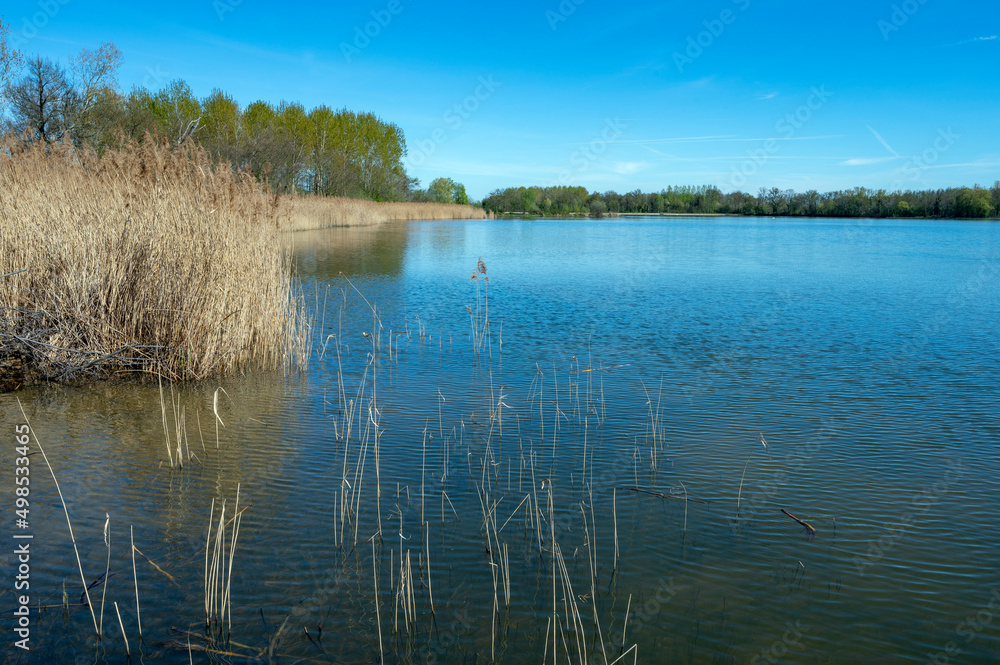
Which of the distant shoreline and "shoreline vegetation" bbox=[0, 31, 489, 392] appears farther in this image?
the distant shoreline

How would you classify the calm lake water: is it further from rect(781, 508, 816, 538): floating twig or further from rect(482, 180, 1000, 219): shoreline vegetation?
rect(482, 180, 1000, 219): shoreline vegetation

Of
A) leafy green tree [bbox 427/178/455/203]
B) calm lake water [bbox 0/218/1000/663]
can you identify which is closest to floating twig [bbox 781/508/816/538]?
calm lake water [bbox 0/218/1000/663]

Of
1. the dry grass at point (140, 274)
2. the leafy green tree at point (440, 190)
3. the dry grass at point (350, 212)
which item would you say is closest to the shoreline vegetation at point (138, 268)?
the dry grass at point (140, 274)

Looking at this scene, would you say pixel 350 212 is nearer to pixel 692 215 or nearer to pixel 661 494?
pixel 661 494

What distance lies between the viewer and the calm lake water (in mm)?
2848

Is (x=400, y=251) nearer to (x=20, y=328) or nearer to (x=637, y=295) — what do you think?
(x=637, y=295)

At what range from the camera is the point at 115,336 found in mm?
6328

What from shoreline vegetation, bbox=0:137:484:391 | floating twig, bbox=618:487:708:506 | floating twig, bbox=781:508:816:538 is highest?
shoreline vegetation, bbox=0:137:484:391

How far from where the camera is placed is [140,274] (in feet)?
20.8

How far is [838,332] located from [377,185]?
1980 inches

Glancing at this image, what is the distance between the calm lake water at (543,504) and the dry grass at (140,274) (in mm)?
455

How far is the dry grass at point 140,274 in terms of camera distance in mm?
6090

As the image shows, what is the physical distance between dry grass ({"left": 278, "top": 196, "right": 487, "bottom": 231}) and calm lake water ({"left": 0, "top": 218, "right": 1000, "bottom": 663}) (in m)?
13.4

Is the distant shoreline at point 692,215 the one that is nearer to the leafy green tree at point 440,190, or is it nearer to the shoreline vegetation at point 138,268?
the leafy green tree at point 440,190
